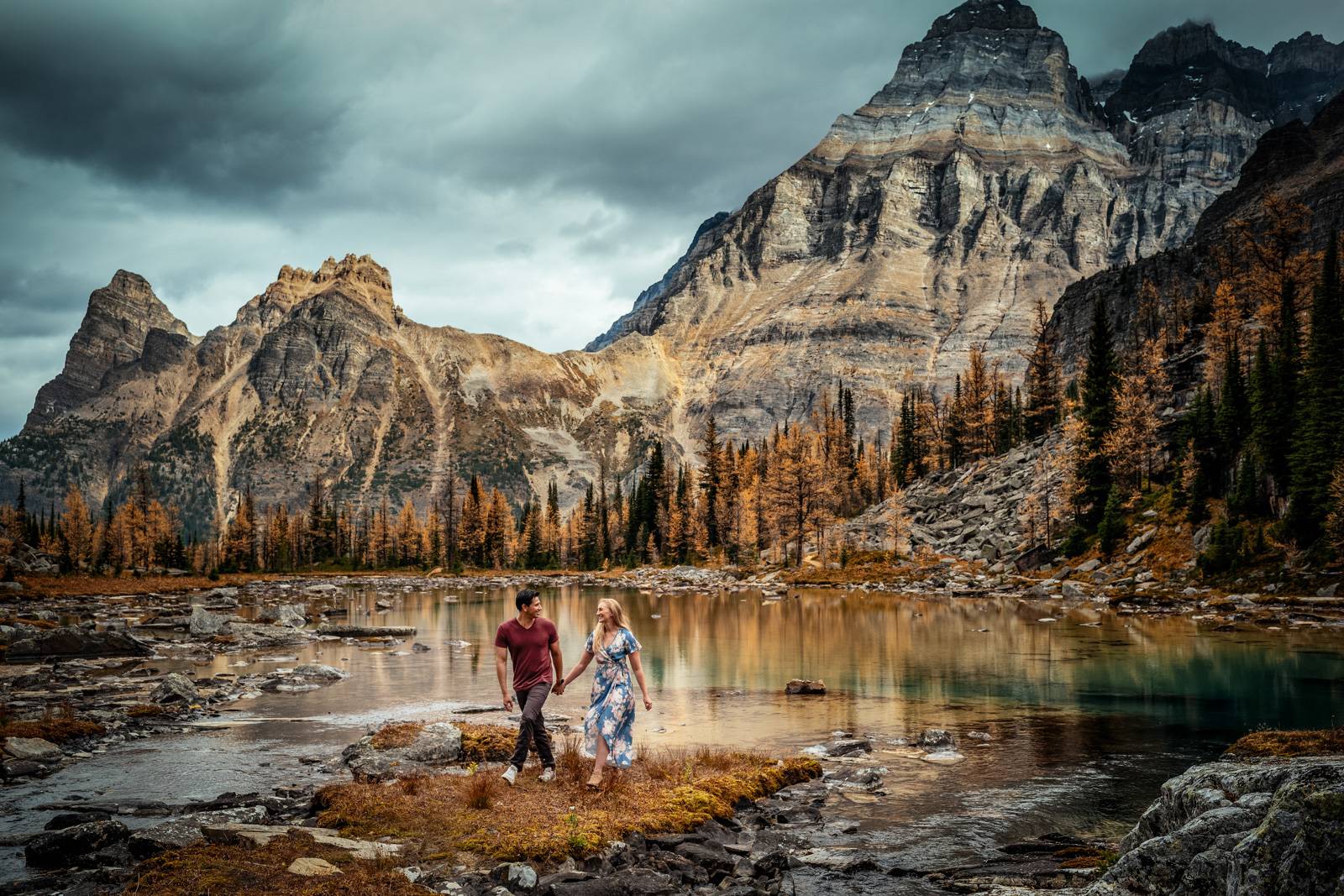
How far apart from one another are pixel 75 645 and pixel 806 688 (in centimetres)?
3336

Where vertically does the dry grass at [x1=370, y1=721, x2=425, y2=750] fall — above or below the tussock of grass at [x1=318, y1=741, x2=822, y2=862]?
below

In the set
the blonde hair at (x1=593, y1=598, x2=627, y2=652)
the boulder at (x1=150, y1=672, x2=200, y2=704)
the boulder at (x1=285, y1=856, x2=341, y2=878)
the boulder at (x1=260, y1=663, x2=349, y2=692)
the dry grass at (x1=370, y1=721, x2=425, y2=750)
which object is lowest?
the boulder at (x1=260, y1=663, x2=349, y2=692)

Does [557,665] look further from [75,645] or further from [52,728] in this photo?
[75,645]

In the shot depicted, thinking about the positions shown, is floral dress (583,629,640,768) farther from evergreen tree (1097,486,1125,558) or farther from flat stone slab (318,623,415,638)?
evergreen tree (1097,486,1125,558)

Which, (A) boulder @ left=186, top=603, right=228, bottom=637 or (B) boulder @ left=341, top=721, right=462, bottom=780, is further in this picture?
(A) boulder @ left=186, top=603, right=228, bottom=637

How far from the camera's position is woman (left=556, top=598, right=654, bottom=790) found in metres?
14.2

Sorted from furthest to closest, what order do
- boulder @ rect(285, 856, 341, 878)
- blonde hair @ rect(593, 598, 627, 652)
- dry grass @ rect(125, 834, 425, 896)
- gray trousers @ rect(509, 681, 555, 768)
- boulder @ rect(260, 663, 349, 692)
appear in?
boulder @ rect(260, 663, 349, 692) < gray trousers @ rect(509, 681, 555, 768) < blonde hair @ rect(593, 598, 627, 652) < boulder @ rect(285, 856, 341, 878) < dry grass @ rect(125, 834, 425, 896)

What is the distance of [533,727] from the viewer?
48.3 ft

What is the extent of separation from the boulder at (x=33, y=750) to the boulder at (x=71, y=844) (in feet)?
25.4

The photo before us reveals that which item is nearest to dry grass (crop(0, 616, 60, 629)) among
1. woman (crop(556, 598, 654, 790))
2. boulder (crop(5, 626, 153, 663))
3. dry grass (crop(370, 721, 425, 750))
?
boulder (crop(5, 626, 153, 663))

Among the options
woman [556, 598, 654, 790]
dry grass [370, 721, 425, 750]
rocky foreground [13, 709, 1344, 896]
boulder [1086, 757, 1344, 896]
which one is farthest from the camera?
dry grass [370, 721, 425, 750]

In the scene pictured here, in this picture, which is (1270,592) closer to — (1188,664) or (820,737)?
(1188,664)

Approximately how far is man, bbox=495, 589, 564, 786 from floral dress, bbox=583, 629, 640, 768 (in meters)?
0.81

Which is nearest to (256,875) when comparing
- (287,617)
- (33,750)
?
(33,750)
